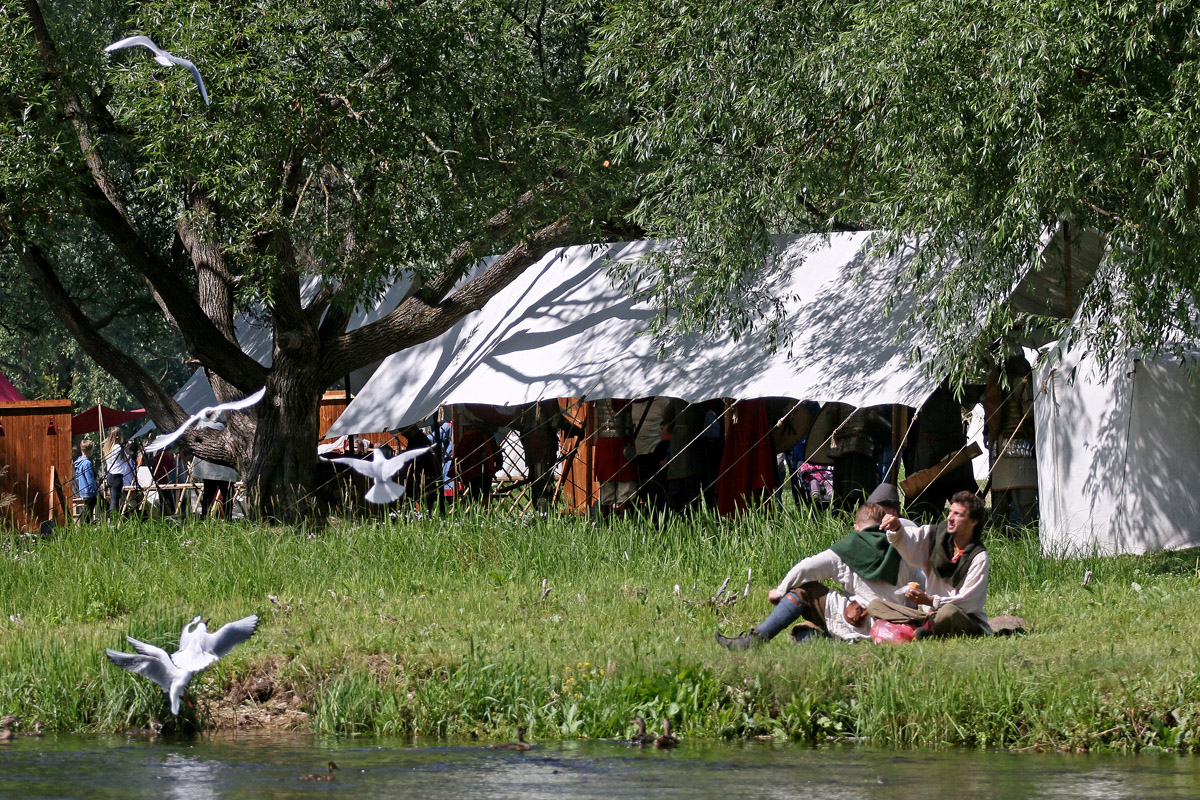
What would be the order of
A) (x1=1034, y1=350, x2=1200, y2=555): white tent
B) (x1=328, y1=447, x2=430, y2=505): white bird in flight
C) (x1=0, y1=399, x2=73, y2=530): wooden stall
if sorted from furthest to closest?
(x1=0, y1=399, x2=73, y2=530): wooden stall → (x1=1034, y1=350, x2=1200, y2=555): white tent → (x1=328, y1=447, x2=430, y2=505): white bird in flight

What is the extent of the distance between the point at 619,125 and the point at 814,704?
8509 millimetres

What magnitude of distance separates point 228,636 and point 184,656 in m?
0.26

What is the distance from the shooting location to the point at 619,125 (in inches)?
550

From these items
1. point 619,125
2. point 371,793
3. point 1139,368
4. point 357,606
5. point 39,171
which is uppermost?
point 619,125

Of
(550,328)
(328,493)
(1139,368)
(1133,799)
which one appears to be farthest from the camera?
(328,493)

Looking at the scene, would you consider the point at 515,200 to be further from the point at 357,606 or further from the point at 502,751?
the point at 502,751

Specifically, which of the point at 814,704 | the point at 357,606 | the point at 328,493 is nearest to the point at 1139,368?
the point at 814,704

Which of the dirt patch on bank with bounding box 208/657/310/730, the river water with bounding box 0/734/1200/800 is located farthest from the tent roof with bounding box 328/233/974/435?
the dirt patch on bank with bounding box 208/657/310/730

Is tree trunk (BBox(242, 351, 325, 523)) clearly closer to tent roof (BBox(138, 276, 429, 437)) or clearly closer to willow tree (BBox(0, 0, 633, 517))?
willow tree (BBox(0, 0, 633, 517))

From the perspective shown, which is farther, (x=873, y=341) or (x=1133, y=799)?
(x=873, y=341)

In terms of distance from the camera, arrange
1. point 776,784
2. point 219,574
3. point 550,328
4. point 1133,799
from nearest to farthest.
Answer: point 1133,799, point 776,784, point 219,574, point 550,328

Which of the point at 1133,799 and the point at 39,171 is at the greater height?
the point at 39,171

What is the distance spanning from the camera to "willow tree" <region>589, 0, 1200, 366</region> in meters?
8.09

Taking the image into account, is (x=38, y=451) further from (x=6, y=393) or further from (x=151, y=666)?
(x=151, y=666)
